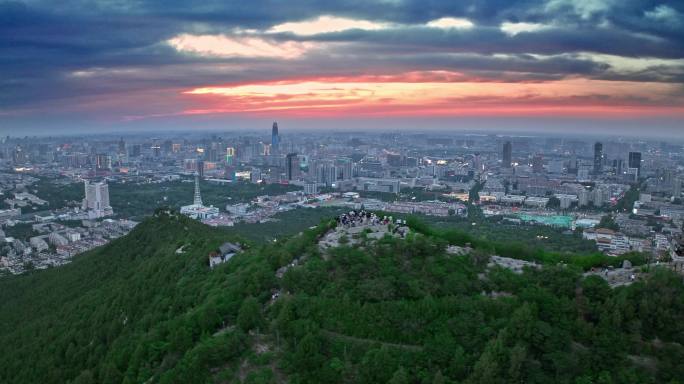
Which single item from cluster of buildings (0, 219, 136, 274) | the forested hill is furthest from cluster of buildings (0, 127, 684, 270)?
the forested hill

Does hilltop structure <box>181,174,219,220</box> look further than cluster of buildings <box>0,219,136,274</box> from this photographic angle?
Yes

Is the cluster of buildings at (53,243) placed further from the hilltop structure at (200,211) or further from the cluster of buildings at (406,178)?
the hilltop structure at (200,211)

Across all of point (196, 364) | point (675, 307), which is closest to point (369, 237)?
point (196, 364)

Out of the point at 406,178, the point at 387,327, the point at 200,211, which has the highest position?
the point at 387,327

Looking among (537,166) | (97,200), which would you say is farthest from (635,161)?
(97,200)

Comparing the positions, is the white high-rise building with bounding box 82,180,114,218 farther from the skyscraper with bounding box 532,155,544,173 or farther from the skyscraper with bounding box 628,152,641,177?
the skyscraper with bounding box 628,152,641,177

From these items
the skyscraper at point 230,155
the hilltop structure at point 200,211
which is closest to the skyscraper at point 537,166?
the hilltop structure at point 200,211

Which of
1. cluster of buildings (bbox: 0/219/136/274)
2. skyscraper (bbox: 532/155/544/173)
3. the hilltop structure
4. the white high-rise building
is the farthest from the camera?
skyscraper (bbox: 532/155/544/173)

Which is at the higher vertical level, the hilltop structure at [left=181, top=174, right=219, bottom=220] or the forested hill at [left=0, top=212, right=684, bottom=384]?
the forested hill at [left=0, top=212, right=684, bottom=384]

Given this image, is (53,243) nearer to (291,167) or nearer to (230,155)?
(291,167)
